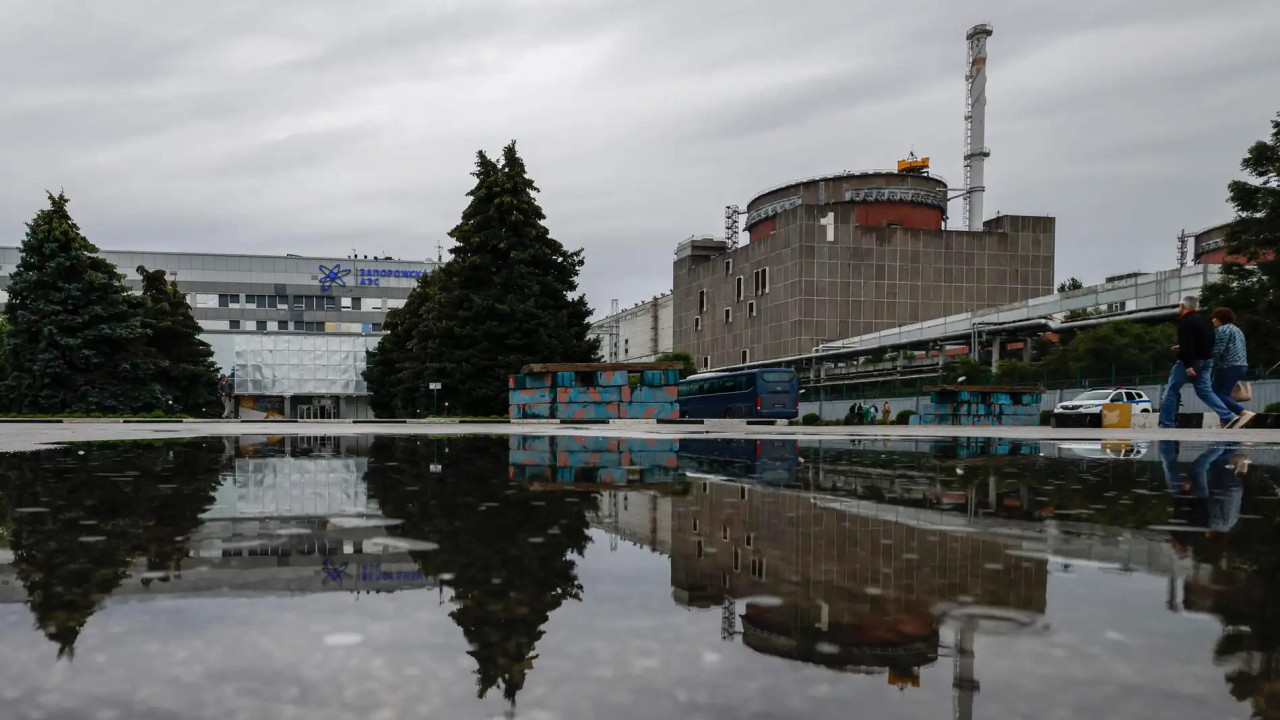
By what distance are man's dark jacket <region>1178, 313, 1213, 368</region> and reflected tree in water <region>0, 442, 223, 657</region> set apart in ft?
45.6

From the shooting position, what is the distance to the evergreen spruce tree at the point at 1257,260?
34.0 meters

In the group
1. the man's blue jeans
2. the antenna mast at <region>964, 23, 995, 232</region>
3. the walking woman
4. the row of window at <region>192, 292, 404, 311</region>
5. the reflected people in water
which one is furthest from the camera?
the row of window at <region>192, 292, 404, 311</region>

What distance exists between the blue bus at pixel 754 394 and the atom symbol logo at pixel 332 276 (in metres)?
67.9

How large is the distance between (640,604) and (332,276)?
102765 millimetres

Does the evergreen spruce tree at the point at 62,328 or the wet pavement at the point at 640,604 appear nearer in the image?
the wet pavement at the point at 640,604

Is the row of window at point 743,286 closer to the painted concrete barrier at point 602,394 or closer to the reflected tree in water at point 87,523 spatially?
the painted concrete barrier at point 602,394

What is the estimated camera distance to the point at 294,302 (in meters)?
99.3

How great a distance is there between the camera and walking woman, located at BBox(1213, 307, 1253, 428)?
1431 centimetres

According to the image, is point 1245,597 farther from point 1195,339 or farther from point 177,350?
point 177,350

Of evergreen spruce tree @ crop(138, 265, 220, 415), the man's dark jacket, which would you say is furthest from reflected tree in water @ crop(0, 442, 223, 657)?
evergreen spruce tree @ crop(138, 265, 220, 415)

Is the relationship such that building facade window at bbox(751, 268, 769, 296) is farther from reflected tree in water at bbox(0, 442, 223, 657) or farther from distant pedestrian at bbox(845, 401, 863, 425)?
reflected tree in water at bbox(0, 442, 223, 657)

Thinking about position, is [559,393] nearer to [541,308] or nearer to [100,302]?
[541,308]

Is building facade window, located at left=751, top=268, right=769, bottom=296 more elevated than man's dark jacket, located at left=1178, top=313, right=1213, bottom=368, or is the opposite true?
building facade window, located at left=751, top=268, right=769, bottom=296

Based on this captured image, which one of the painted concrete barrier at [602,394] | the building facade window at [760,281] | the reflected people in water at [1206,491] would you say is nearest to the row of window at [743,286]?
the building facade window at [760,281]
